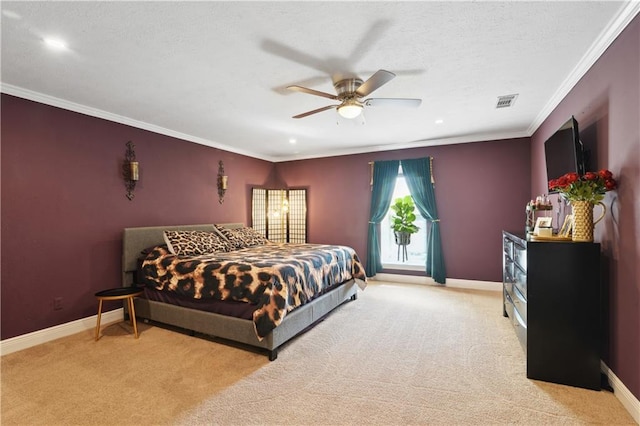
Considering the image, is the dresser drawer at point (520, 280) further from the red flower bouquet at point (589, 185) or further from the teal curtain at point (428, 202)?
the teal curtain at point (428, 202)

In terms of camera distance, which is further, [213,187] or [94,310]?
[213,187]

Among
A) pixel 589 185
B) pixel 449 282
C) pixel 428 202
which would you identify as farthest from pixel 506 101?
pixel 449 282

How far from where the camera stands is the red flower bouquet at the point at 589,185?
2.18 meters

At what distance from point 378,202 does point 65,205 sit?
189 inches

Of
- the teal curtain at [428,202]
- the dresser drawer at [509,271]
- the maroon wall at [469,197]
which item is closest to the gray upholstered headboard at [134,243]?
the maroon wall at [469,197]

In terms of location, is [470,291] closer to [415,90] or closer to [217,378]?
[415,90]

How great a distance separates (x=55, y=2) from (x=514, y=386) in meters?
4.17

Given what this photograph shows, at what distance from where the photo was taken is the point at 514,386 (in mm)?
2324

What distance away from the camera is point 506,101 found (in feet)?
11.6

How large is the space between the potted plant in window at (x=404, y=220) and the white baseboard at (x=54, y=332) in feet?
15.3

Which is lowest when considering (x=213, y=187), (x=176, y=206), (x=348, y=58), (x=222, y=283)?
(x=222, y=283)

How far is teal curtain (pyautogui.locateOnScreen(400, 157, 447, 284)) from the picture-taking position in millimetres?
5387

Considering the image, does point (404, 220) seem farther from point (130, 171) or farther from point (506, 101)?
point (130, 171)

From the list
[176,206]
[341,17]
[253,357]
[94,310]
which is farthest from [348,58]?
[94,310]
